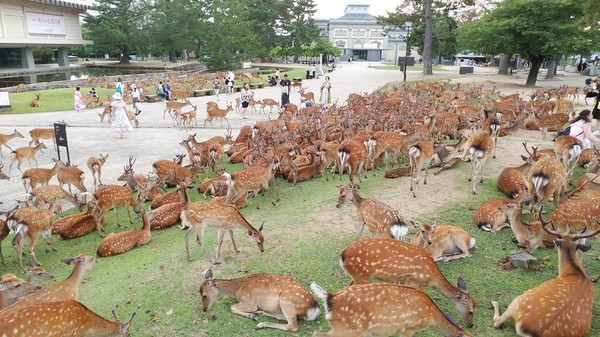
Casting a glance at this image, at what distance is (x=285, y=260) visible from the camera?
4.82m

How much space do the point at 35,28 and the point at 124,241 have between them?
49.7 meters

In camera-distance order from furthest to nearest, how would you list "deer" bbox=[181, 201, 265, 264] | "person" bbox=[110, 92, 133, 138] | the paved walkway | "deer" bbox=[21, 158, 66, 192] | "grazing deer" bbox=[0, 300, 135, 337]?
"person" bbox=[110, 92, 133, 138] < the paved walkway < "deer" bbox=[21, 158, 66, 192] < "deer" bbox=[181, 201, 265, 264] < "grazing deer" bbox=[0, 300, 135, 337]

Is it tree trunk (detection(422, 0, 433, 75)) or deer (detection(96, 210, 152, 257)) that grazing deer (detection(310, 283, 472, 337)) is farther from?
tree trunk (detection(422, 0, 433, 75))

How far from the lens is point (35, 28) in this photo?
1806 inches

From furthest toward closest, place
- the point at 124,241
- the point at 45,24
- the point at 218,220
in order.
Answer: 1. the point at 45,24
2. the point at 124,241
3. the point at 218,220

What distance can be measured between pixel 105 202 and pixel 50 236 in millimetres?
899

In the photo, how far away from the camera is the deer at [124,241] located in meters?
5.79

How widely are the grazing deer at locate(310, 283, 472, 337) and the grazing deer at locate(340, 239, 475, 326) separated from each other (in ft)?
1.61

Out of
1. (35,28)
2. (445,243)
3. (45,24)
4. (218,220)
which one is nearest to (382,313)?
(445,243)

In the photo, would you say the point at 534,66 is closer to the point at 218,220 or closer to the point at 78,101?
the point at 78,101

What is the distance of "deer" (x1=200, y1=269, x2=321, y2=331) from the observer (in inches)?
146

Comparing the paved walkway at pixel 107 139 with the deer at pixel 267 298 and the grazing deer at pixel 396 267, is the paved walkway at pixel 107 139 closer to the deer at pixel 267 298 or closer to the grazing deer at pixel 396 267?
the deer at pixel 267 298

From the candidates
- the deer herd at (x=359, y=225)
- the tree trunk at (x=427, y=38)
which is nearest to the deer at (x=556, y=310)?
the deer herd at (x=359, y=225)

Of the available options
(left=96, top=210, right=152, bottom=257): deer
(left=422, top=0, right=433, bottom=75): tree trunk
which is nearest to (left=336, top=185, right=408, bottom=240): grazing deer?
(left=96, top=210, right=152, bottom=257): deer
